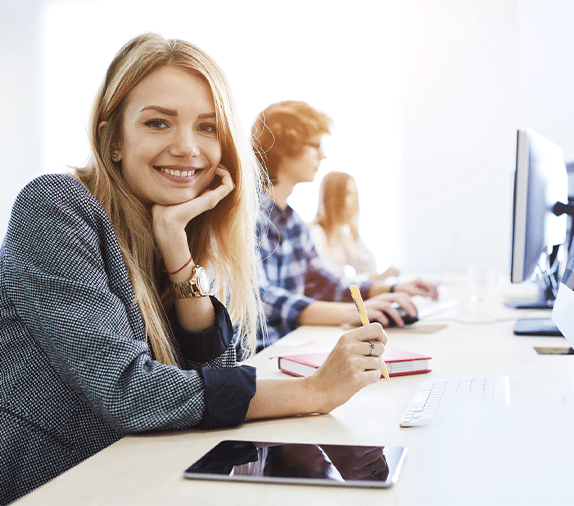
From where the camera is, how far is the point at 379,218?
458 centimetres

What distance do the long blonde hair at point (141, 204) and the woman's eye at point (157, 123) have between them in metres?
0.06

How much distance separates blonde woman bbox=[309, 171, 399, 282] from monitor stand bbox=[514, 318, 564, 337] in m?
1.58

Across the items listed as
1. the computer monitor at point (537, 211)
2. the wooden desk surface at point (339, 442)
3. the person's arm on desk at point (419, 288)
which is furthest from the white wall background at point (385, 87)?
the wooden desk surface at point (339, 442)

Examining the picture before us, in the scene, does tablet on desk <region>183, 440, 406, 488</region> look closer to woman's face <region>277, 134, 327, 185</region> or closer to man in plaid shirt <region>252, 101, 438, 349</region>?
man in plaid shirt <region>252, 101, 438, 349</region>

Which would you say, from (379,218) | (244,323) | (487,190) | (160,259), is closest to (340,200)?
(379,218)

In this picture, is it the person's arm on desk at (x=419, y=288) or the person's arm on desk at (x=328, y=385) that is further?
the person's arm on desk at (x=419, y=288)

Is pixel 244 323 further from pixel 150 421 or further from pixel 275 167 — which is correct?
pixel 275 167

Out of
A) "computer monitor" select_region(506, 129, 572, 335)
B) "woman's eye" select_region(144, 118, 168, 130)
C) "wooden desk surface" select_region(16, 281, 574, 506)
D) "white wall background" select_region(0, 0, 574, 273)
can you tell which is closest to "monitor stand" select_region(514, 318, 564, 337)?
"computer monitor" select_region(506, 129, 572, 335)

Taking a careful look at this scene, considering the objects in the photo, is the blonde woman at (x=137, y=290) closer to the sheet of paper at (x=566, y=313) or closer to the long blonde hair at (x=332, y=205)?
the sheet of paper at (x=566, y=313)

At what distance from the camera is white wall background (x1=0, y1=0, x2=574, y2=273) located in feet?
14.3

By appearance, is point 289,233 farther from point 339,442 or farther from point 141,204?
point 339,442

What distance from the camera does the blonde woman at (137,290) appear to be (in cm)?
82

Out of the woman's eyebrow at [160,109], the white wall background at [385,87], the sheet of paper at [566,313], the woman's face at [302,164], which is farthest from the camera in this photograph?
the white wall background at [385,87]

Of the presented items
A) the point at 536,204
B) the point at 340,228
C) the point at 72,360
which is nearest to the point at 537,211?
the point at 536,204
